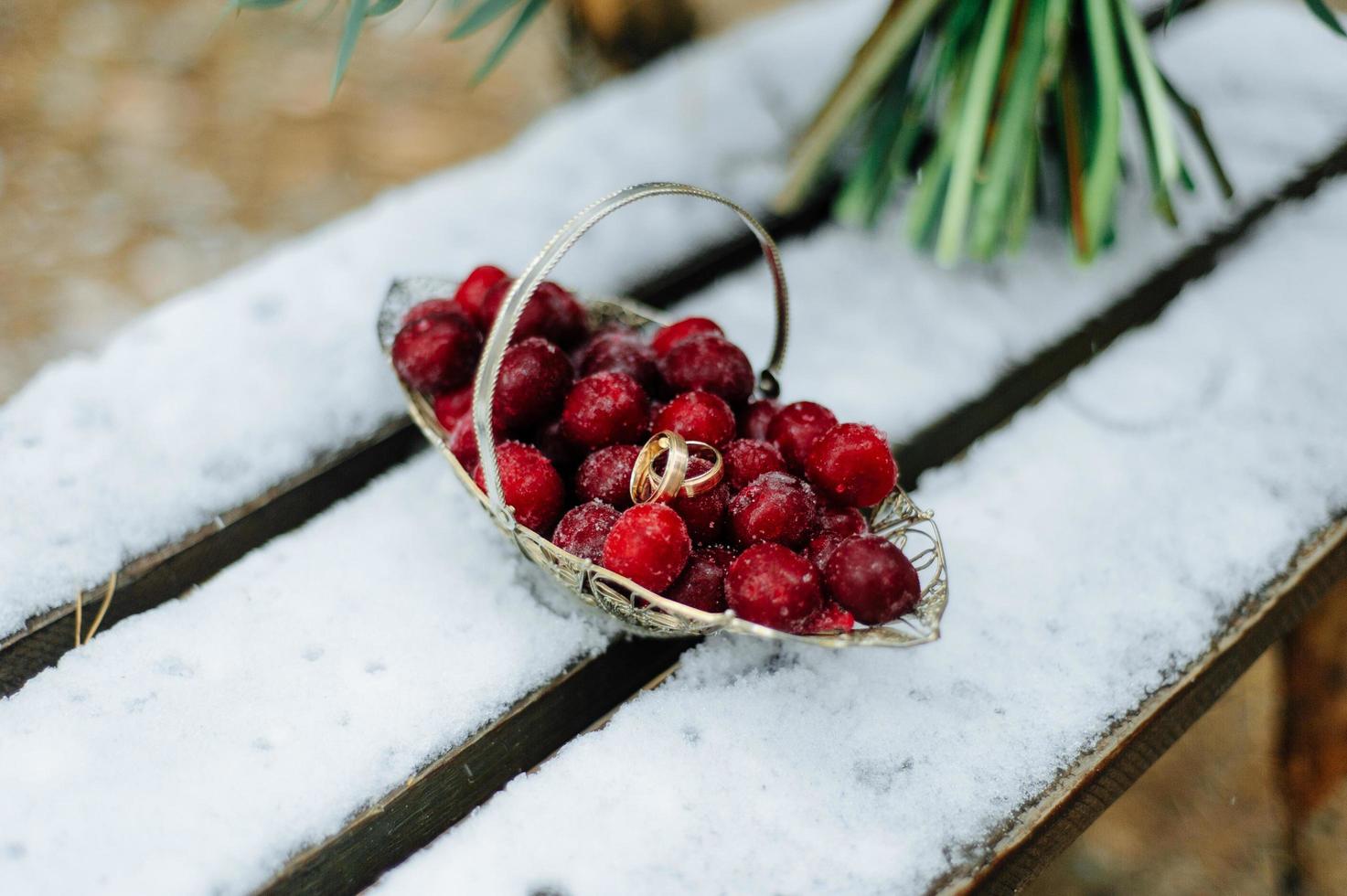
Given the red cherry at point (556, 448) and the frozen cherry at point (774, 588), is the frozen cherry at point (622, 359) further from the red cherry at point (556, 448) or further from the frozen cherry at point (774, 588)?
the frozen cherry at point (774, 588)

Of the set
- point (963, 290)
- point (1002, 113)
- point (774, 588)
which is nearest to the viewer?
point (774, 588)

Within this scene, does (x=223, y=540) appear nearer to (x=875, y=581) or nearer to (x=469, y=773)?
(x=469, y=773)

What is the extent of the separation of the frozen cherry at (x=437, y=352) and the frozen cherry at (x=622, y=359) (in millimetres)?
83

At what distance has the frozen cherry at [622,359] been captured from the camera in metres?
0.69

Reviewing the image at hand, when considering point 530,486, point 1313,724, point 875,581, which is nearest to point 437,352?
point 530,486

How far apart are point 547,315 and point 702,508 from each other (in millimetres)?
211

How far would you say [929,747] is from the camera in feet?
2.11

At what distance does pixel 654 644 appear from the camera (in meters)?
0.71

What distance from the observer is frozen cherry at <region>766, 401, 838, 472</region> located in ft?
2.11

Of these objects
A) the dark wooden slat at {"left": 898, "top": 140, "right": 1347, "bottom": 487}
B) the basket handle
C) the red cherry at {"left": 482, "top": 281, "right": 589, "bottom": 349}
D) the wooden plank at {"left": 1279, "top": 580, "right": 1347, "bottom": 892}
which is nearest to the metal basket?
the basket handle

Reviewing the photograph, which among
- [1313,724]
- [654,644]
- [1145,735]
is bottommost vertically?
[1313,724]

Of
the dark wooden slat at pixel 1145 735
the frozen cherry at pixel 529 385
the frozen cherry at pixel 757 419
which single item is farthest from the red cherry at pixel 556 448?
the dark wooden slat at pixel 1145 735

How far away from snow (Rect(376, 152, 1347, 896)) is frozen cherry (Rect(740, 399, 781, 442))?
0.50 feet

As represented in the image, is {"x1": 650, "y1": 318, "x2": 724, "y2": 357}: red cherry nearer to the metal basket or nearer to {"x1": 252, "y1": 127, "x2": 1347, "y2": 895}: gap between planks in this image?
the metal basket
